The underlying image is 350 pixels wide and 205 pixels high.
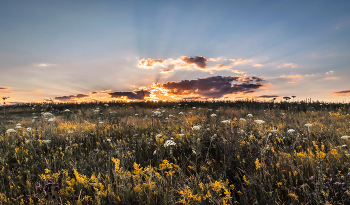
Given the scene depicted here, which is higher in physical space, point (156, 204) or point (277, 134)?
point (277, 134)

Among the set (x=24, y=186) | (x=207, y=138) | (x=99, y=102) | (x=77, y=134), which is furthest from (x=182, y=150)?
(x=99, y=102)

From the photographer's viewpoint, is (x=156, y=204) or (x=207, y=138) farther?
(x=207, y=138)

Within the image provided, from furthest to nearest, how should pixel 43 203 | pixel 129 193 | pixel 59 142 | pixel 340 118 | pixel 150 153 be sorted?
pixel 340 118
pixel 59 142
pixel 150 153
pixel 129 193
pixel 43 203

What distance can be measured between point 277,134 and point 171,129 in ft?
9.71

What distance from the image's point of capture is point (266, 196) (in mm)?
2443

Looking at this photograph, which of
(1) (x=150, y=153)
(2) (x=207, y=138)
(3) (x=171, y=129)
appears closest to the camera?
(1) (x=150, y=153)

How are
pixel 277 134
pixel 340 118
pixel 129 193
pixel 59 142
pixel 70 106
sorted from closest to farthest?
pixel 129 193 < pixel 277 134 < pixel 59 142 < pixel 340 118 < pixel 70 106

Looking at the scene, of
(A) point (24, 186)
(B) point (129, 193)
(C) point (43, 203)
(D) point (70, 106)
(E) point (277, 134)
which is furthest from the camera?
(D) point (70, 106)

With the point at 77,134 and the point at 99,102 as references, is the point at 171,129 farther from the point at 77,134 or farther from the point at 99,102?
the point at 99,102

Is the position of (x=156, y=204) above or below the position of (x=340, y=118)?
below

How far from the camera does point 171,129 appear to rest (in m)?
5.79

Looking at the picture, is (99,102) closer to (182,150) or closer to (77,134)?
(77,134)

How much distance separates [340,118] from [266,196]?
7262 millimetres

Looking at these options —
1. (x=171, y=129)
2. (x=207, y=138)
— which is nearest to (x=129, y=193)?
(x=207, y=138)
